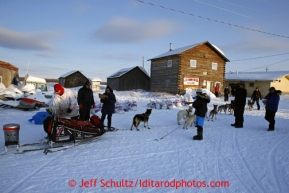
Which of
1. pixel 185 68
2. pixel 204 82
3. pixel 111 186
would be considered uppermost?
pixel 185 68

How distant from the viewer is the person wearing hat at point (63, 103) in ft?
16.7

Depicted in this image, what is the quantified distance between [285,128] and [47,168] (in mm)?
8959

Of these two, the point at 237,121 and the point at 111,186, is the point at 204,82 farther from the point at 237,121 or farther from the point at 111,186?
the point at 111,186

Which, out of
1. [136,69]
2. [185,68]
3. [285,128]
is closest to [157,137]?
[285,128]

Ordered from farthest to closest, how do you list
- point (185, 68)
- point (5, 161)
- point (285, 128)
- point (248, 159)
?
point (185, 68), point (285, 128), point (248, 159), point (5, 161)

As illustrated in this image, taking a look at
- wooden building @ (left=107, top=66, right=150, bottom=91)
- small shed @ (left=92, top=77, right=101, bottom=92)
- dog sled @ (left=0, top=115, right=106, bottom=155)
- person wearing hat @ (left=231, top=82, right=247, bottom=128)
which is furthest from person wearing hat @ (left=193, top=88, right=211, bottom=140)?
small shed @ (left=92, top=77, right=101, bottom=92)

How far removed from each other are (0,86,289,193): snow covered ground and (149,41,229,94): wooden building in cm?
1800

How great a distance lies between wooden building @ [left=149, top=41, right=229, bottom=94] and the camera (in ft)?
76.5

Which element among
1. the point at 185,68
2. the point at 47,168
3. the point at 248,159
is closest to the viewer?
the point at 47,168

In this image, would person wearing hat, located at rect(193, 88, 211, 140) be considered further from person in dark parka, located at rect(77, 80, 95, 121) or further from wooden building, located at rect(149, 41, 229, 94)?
wooden building, located at rect(149, 41, 229, 94)

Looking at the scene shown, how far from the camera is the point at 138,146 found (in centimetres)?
514

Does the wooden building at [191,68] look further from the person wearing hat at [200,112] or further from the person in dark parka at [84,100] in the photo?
the person in dark parka at [84,100]

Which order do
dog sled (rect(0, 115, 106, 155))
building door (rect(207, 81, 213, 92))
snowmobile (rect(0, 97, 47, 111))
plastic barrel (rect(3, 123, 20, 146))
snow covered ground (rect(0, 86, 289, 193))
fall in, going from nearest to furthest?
snow covered ground (rect(0, 86, 289, 193)) → plastic barrel (rect(3, 123, 20, 146)) → dog sled (rect(0, 115, 106, 155)) → snowmobile (rect(0, 97, 47, 111)) → building door (rect(207, 81, 213, 92))

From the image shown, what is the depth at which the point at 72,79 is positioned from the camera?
130 feet
